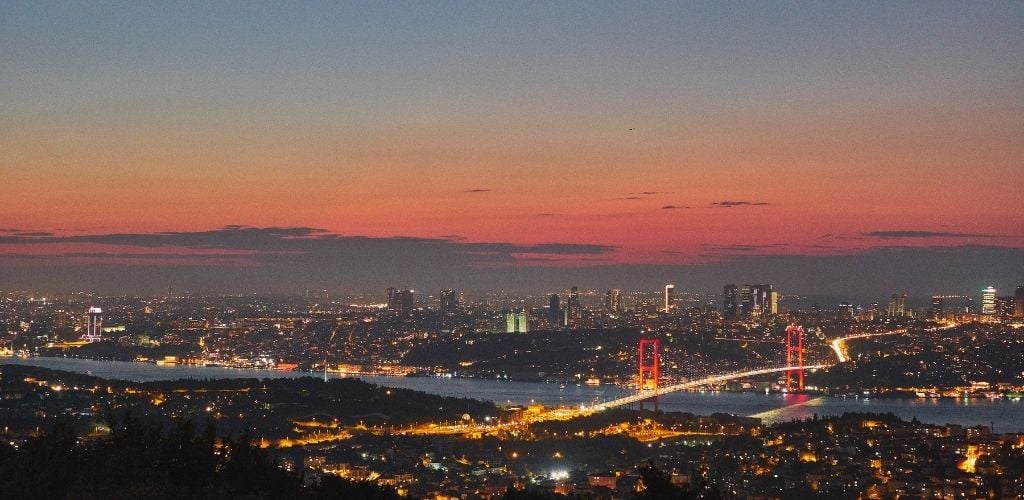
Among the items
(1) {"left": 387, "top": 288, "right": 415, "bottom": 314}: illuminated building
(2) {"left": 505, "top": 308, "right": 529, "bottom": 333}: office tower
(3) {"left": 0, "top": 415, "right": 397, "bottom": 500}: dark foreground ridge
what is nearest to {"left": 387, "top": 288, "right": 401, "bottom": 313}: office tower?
(1) {"left": 387, "top": 288, "right": 415, "bottom": 314}: illuminated building

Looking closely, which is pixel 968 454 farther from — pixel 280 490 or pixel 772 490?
pixel 280 490

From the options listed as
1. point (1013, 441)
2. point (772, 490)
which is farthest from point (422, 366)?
point (772, 490)

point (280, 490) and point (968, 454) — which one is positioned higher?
point (280, 490)

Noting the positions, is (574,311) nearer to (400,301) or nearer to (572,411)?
(400,301)

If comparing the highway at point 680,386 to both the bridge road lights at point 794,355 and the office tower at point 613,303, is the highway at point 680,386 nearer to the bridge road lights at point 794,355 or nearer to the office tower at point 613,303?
the bridge road lights at point 794,355

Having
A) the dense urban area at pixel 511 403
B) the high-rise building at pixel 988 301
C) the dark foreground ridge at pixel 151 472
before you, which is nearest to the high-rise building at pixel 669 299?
the dense urban area at pixel 511 403

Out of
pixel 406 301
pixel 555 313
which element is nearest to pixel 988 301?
pixel 555 313
